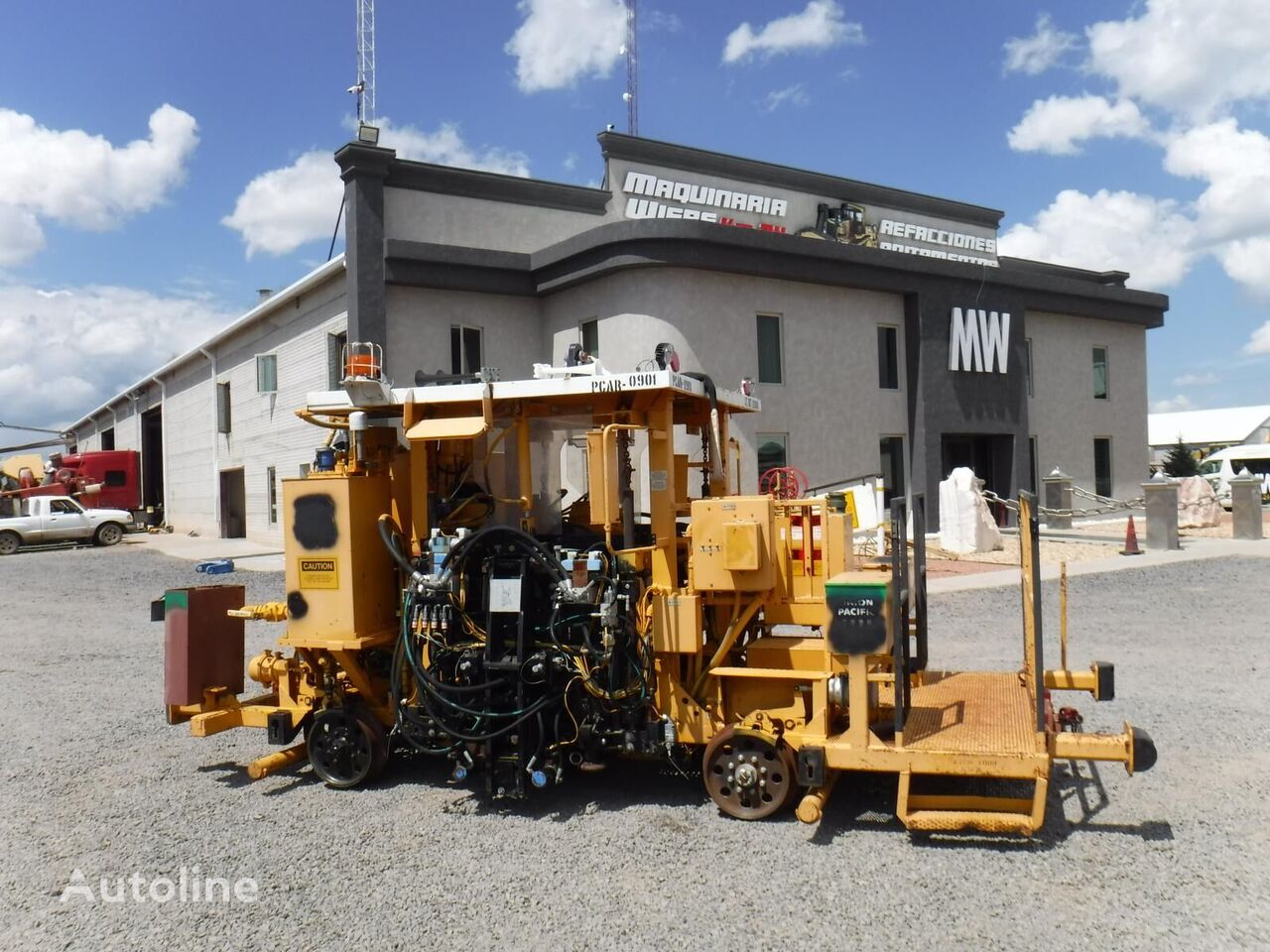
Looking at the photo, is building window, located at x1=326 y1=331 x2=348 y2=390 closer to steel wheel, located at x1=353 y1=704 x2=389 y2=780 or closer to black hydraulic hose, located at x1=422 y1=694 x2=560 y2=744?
steel wheel, located at x1=353 y1=704 x2=389 y2=780

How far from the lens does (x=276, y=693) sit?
6379mm

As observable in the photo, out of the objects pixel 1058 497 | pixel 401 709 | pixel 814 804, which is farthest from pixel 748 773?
pixel 1058 497

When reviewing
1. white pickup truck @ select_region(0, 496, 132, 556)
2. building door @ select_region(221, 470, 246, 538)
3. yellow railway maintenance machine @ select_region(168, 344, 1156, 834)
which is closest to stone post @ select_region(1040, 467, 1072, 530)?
yellow railway maintenance machine @ select_region(168, 344, 1156, 834)

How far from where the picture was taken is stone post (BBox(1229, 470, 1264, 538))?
1952cm

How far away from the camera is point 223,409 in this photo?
2888cm

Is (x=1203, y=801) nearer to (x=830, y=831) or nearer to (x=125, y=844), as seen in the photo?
(x=830, y=831)

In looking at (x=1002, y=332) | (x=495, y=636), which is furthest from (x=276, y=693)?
(x=1002, y=332)

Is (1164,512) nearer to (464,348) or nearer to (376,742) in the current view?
(464,348)

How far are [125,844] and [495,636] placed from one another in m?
2.16

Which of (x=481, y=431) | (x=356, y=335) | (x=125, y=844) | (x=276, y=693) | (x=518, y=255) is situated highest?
(x=518, y=255)

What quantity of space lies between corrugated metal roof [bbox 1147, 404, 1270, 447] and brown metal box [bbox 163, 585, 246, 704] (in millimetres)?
71545

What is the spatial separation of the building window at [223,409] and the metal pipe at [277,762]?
79.9 feet

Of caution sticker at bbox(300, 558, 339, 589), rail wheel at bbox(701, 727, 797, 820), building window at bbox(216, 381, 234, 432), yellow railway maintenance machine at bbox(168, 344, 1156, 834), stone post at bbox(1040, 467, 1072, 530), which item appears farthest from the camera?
building window at bbox(216, 381, 234, 432)

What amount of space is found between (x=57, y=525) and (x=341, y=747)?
2655 cm
